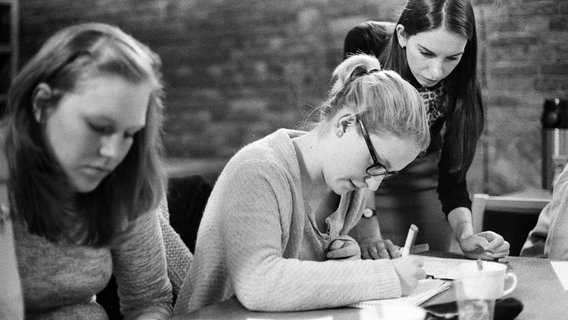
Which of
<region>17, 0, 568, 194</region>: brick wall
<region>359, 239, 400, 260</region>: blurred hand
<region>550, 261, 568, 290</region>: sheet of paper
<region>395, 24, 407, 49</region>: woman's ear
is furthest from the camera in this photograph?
<region>17, 0, 568, 194</region>: brick wall

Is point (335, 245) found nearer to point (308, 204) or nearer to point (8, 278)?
point (308, 204)

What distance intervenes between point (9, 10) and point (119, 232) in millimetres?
4566

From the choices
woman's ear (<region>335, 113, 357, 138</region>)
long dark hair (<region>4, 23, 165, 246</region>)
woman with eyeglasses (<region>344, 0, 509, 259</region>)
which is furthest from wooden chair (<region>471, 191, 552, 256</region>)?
long dark hair (<region>4, 23, 165, 246</region>)

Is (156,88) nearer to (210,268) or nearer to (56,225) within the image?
(56,225)

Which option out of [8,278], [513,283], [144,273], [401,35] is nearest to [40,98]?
[8,278]

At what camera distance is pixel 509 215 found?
287 centimetres

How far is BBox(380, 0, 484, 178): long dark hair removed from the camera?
2.04 meters

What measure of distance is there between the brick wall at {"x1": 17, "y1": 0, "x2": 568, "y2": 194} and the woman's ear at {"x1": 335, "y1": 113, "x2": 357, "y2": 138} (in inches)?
76.3

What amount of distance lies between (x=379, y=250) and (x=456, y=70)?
64 cm

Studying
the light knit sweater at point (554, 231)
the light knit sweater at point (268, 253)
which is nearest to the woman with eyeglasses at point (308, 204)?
the light knit sweater at point (268, 253)

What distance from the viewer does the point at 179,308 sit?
1.58 m

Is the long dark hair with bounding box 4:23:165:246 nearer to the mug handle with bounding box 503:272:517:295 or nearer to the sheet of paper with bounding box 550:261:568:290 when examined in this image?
the mug handle with bounding box 503:272:517:295

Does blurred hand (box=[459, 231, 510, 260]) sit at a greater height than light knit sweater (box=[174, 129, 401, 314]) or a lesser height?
lesser

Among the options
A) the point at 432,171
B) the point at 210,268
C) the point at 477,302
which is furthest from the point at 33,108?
the point at 432,171
